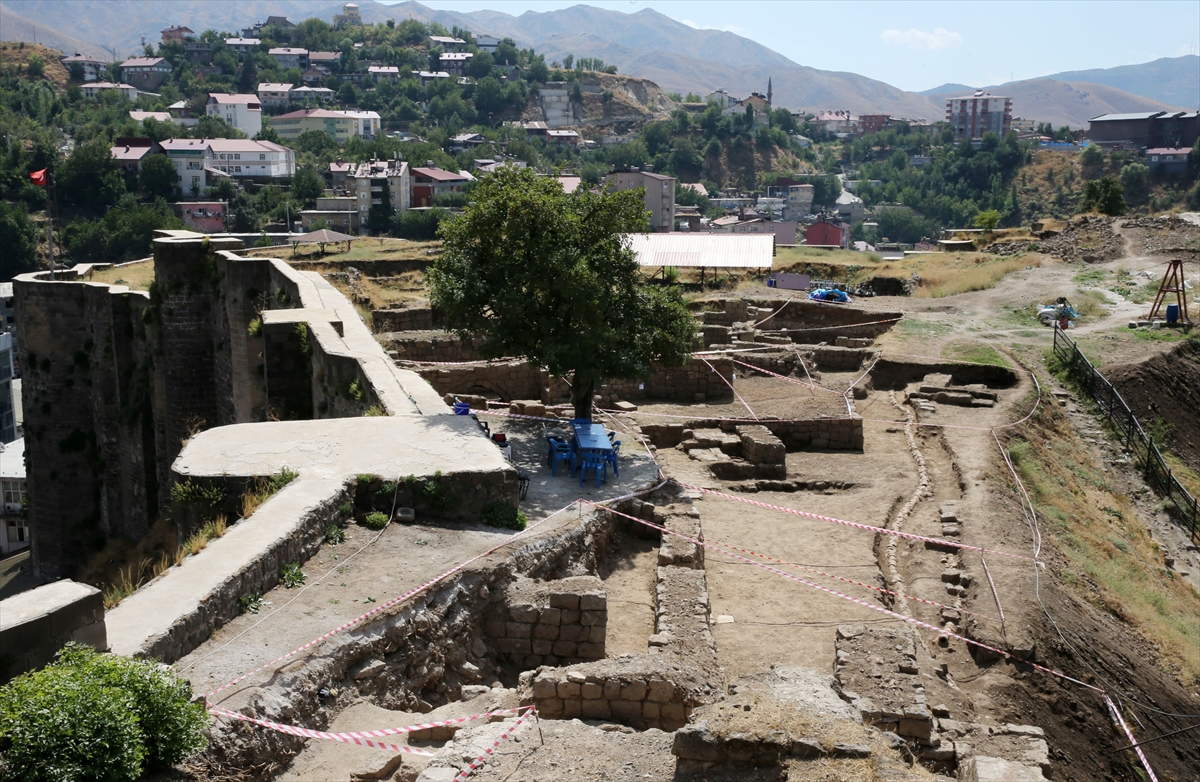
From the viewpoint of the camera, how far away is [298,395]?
16938 millimetres

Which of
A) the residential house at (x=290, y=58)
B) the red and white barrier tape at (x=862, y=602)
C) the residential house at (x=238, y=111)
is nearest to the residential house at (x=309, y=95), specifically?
the residential house at (x=238, y=111)

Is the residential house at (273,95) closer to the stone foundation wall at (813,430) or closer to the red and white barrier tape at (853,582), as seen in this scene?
the stone foundation wall at (813,430)

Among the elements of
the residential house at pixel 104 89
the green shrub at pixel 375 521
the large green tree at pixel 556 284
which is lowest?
the green shrub at pixel 375 521

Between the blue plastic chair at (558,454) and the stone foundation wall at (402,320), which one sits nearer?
the blue plastic chair at (558,454)

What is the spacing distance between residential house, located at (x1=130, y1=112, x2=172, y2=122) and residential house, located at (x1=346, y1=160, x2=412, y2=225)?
40361 millimetres

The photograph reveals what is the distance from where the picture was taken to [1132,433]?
23.2 m

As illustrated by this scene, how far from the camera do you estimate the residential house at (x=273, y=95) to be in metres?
168

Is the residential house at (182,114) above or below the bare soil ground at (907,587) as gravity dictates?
above

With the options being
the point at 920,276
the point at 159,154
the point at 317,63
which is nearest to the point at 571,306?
the point at 920,276

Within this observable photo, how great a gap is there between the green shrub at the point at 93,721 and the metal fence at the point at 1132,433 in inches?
725

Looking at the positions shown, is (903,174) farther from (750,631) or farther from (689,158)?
(750,631)

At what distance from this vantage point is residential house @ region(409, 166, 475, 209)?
354 ft

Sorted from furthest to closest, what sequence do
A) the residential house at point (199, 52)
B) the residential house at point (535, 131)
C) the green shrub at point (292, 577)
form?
1. the residential house at point (199, 52)
2. the residential house at point (535, 131)
3. the green shrub at point (292, 577)

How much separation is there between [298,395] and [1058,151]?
6431 inches
